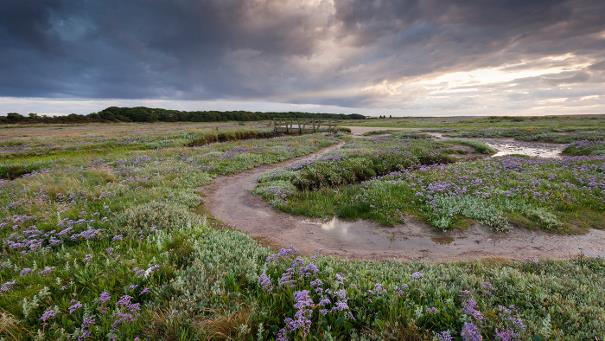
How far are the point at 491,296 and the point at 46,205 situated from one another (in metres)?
13.3

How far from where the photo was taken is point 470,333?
11.6ft

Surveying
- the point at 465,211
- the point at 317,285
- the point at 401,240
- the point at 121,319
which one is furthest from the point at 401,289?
the point at 465,211

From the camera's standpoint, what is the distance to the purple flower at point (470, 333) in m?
3.49

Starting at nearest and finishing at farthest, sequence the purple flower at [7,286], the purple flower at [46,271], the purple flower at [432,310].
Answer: the purple flower at [432,310], the purple flower at [7,286], the purple flower at [46,271]

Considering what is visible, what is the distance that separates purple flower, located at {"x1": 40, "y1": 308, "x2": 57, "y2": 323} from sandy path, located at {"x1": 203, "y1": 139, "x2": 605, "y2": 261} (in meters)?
5.44

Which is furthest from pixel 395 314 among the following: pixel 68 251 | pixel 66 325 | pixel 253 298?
pixel 68 251

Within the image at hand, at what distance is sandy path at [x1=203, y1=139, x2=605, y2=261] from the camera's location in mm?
8414

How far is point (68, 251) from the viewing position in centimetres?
643

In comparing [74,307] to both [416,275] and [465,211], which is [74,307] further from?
[465,211]

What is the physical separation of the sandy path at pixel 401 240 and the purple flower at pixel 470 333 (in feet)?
14.5

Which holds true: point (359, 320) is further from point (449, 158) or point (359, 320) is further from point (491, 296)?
point (449, 158)

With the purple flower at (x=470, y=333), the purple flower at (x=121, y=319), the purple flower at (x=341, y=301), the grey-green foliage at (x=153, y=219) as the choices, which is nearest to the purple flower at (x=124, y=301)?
the purple flower at (x=121, y=319)

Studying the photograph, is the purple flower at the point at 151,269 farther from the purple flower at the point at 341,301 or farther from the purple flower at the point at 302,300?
the purple flower at the point at 341,301

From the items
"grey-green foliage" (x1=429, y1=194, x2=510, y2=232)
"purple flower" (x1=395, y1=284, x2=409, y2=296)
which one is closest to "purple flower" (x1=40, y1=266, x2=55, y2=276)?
"purple flower" (x1=395, y1=284, x2=409, y2=296)
